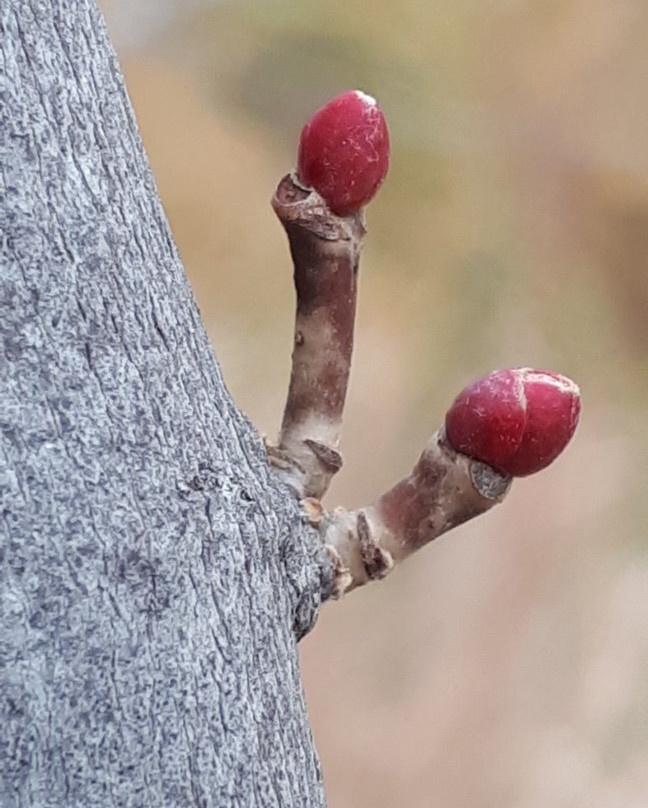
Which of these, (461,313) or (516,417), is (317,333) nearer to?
(516,417)

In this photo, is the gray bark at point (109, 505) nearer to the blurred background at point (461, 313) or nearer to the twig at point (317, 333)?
the twig at point (317, 333)

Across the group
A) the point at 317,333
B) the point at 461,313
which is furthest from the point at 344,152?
the point at 461,313

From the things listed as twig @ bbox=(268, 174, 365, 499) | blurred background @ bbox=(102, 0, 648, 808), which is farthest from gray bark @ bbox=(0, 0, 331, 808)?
blurred background @ bbox=(102, 0, 648, 808)

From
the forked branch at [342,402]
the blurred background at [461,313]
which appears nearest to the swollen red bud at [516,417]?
the forked branch at [342,402]

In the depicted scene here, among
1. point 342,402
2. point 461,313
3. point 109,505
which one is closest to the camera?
point 109,505

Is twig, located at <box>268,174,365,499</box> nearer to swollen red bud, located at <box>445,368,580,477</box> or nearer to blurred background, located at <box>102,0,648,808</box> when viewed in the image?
swollen red bud, located at <box>445,368,580,477</box>

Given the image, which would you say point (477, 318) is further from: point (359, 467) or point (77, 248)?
point (77, 248)

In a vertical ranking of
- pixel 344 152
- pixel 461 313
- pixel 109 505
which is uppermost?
pixel 461 313
